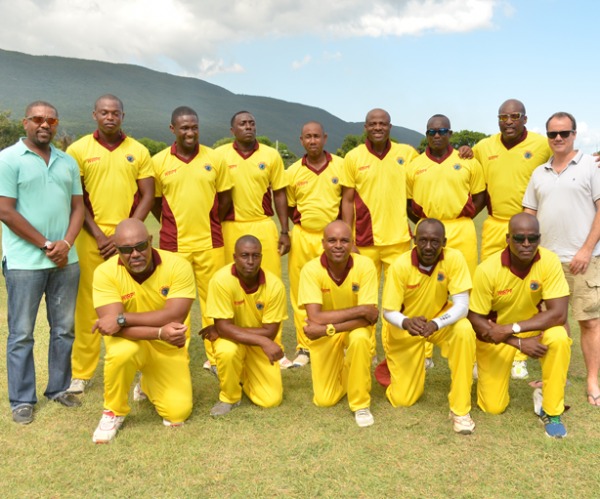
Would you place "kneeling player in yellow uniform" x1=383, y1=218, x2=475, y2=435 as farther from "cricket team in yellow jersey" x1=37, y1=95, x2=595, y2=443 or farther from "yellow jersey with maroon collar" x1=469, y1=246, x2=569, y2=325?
"yellow jersey with maroon collar" x1=469, y1=246, x2=569, y2=325

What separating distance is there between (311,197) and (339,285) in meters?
1.46

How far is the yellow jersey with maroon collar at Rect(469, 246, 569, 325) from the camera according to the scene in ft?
13.1

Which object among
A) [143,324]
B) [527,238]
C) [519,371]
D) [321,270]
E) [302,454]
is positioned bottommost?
[302,454]

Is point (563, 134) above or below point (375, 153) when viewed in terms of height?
above

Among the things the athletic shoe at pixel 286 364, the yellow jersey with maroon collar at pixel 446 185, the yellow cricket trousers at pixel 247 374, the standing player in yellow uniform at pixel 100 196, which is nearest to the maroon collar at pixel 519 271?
the yellow jersey with maroon collar at pixel 446 185

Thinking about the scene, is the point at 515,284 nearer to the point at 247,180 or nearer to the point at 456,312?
the point at 456,312

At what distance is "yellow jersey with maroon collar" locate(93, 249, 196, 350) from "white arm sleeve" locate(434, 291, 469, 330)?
6.93 feet

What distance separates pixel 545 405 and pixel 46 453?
3.86m

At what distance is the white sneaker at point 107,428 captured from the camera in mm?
3725

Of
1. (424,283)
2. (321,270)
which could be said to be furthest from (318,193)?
(424,283)

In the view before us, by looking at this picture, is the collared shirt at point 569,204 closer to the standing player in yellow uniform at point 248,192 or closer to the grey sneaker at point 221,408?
the standing player in yellow uniform at point 248,192

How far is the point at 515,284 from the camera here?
4.07 meters

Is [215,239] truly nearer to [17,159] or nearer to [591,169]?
[17,159]

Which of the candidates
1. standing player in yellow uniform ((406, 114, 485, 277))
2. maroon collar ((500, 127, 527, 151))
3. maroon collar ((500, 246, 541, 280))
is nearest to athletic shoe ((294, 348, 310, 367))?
standing player in yellow uniform ((406, 114, 485, 277))
